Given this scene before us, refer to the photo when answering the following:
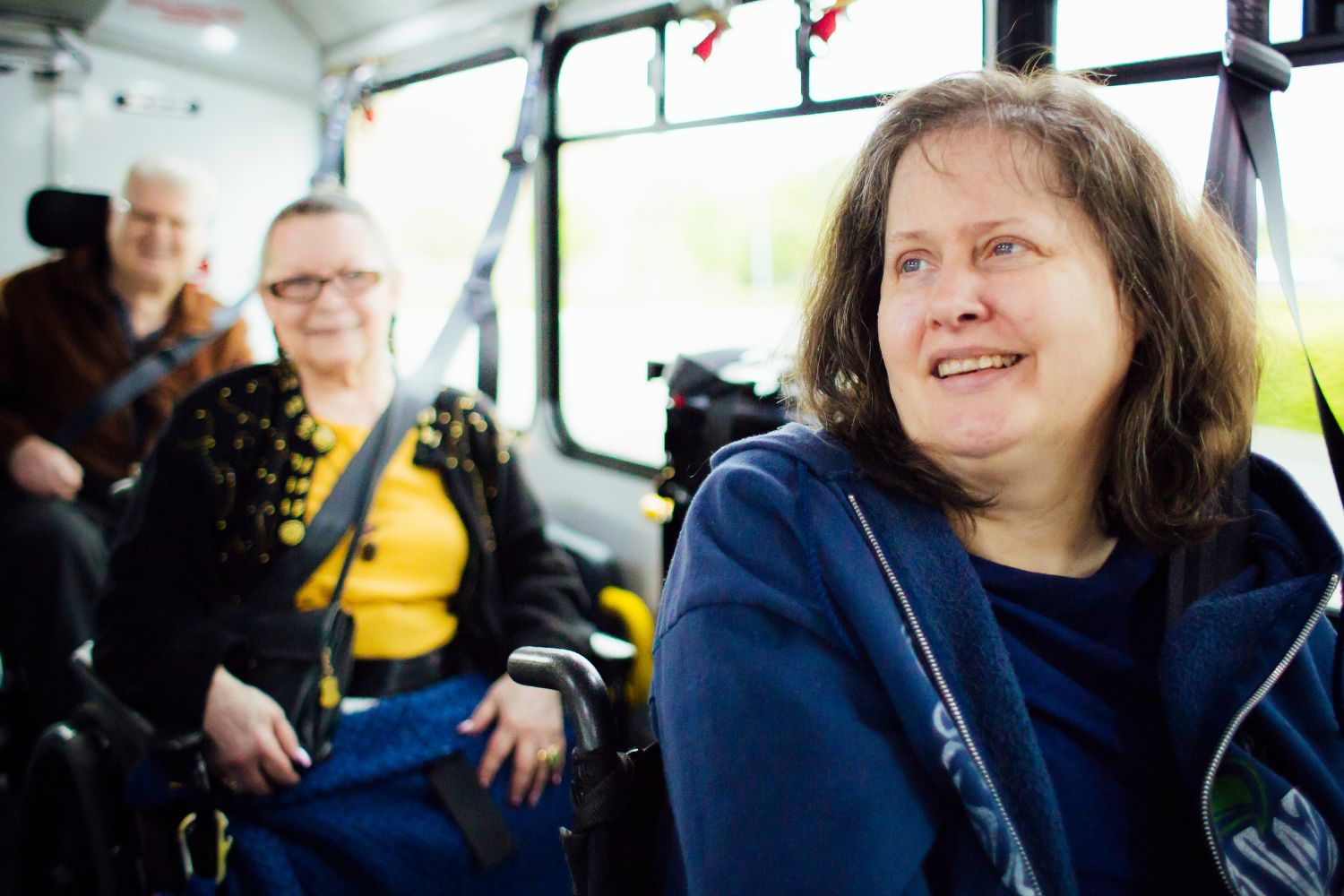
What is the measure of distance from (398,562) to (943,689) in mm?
1236

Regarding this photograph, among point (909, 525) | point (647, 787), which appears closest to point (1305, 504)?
point (909, 525)

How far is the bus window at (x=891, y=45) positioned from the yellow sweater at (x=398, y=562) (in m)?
1.16

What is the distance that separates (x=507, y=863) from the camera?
63.8 inches

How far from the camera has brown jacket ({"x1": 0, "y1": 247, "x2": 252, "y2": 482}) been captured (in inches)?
119

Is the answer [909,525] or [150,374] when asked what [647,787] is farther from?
[150,374]

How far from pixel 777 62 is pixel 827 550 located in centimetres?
176

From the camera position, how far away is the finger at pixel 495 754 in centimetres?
167

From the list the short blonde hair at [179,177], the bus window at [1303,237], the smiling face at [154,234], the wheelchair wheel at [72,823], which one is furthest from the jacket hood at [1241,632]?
the short blonde hair at [179,177]

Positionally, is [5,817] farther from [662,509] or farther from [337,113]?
[337,113]

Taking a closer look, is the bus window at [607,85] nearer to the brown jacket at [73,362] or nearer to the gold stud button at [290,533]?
the brown jacket at [73,362]

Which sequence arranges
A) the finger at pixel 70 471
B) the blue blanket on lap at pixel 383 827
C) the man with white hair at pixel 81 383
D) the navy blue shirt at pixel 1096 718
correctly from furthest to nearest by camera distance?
1. the finger at pixel 70 471
2. the man with white hair at pixel 81 383
3. the blue blanket on lap at pixel 383 827
4. the navy blue shirt at pixel 1096 718

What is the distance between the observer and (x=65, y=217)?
10.9 ft

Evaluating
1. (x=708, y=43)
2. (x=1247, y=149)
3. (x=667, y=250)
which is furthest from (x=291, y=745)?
(x=667, y=250)

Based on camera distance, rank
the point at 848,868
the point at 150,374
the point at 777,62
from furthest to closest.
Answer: the point at 150,374 → the point at 777,62 → the point at 848,868
